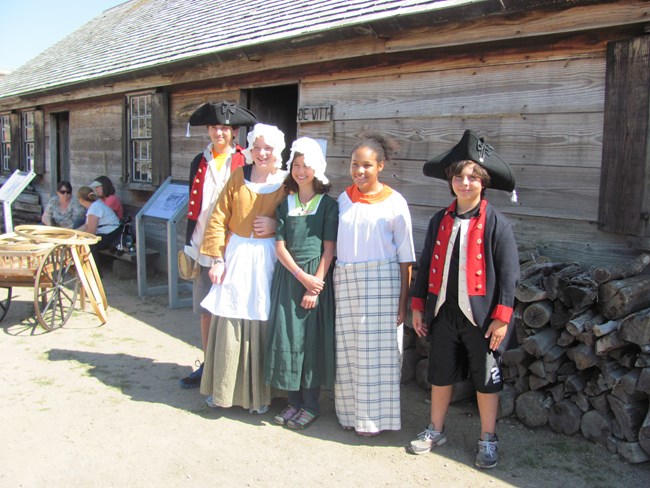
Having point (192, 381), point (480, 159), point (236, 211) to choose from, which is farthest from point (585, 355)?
point (192, 381)

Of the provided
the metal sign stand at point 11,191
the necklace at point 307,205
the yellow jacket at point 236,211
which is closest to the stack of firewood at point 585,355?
the necklace at point 307,205

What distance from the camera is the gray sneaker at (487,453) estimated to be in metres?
3.32

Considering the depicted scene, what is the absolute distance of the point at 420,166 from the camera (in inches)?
201

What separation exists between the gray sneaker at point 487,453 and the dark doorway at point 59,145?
1084 cm

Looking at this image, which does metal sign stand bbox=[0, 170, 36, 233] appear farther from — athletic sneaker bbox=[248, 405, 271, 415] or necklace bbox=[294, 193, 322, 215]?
necklace bbox=[294, 193, 322, 215]

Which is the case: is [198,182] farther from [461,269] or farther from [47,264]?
[47,264]

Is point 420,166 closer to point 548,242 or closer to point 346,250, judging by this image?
point 548,242

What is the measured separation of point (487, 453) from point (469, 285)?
3.12 ft

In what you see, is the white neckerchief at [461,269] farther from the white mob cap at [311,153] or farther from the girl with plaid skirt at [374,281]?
the white mob cap at [311,153]

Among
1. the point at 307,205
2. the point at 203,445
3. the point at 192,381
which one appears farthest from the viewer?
the point at 192,381

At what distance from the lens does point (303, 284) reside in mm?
3656

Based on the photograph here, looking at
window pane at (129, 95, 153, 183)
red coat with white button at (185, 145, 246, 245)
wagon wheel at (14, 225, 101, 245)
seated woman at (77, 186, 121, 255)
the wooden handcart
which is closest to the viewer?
red coat with white button at (185, 145, 246, 245)

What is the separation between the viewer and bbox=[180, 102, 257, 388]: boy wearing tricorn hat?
425 cm

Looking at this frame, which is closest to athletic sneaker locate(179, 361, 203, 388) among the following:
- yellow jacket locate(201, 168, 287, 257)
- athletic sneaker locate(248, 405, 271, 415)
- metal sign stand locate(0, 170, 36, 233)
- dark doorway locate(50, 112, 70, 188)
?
athletic sneaker locate(248, 405, 271, 415)
